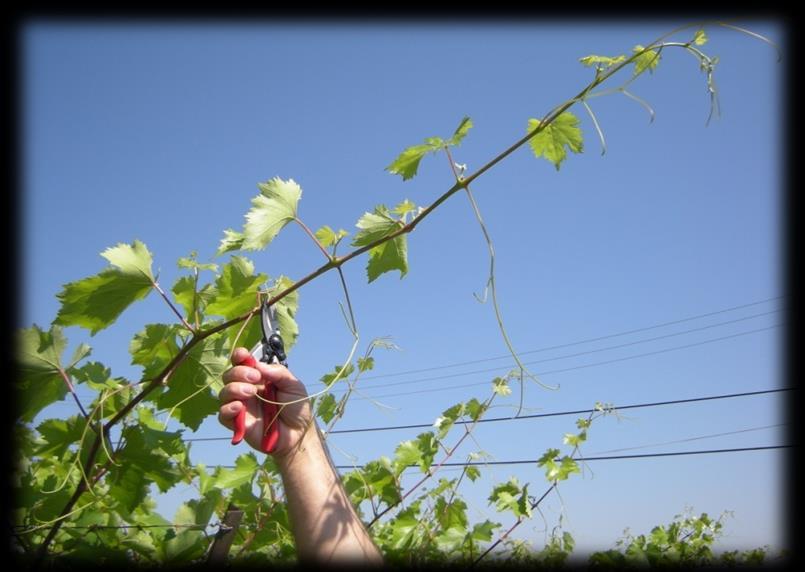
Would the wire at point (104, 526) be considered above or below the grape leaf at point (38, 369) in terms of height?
below

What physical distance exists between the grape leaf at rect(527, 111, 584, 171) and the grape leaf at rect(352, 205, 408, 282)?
0.31 metres

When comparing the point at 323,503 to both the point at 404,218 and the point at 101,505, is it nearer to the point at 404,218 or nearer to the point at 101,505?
the point at 404,218

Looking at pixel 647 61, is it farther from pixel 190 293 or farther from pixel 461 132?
pixel 190 293

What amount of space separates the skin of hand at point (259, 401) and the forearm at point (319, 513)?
0.10 feet

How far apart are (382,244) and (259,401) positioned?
39cm

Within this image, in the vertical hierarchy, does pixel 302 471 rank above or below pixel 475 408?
below

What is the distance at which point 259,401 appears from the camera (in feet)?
4.42

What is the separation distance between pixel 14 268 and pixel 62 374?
24 cm

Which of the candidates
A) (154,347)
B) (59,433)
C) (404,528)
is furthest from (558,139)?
(404,528)

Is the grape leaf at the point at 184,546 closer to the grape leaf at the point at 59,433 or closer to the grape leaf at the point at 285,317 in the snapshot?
the grape leaf at the point at 59,433

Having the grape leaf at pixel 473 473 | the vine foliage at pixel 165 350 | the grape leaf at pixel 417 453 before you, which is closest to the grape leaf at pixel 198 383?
the vine foliage at pixel 165 350

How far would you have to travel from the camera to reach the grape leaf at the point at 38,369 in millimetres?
1352

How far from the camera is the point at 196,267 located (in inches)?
57.3

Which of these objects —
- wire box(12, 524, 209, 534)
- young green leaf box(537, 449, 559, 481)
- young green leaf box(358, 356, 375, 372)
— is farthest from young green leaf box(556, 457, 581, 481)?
wire box(12, 524, 209, 534)
